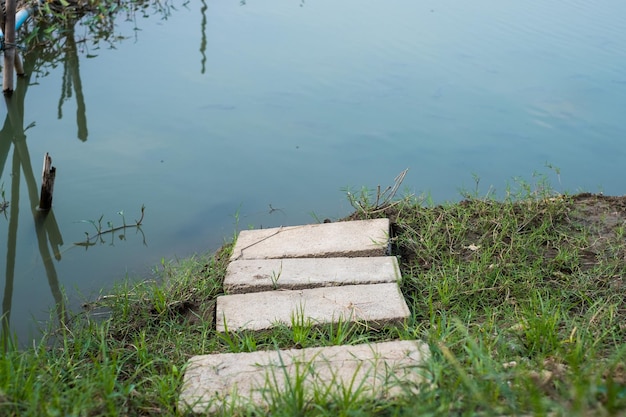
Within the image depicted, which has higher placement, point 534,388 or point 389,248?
point 534,388

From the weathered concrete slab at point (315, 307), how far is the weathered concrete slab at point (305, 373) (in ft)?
1.02

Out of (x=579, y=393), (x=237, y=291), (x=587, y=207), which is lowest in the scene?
(x=237, y=291)

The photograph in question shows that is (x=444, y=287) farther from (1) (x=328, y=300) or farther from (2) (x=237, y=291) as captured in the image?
(2) (x=237, y=291)

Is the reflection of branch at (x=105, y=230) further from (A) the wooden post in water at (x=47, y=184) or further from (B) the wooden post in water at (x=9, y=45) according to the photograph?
(B) the wooden post in water at (x=9, y=45)

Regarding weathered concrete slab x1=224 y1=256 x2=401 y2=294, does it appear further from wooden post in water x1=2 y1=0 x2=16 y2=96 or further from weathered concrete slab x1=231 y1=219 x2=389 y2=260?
wooden post in water x1=2 y1=0 x2=16 y2=96

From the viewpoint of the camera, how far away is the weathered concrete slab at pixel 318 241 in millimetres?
3617

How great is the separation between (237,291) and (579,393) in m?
2.03

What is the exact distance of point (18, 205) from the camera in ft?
15.7

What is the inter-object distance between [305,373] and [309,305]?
802 millimetres

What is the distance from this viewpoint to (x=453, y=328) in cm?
294

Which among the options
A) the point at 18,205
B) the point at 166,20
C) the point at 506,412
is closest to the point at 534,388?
the point at 506,412

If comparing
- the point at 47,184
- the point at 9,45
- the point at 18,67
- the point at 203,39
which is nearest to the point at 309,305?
the point at 47,184

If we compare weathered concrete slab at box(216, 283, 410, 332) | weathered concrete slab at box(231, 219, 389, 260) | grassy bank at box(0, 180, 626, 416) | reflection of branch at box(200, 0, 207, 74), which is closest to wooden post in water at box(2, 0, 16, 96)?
reflection of branch at box(200, 0, 207, 74)

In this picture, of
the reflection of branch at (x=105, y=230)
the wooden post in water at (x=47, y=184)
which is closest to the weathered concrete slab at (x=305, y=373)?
the reflection of branch at (x=105, y=230)
